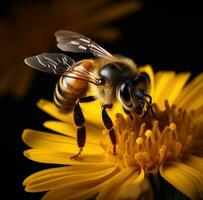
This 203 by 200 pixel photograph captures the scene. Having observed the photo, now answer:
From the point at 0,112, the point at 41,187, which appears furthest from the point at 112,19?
the point at 41,187

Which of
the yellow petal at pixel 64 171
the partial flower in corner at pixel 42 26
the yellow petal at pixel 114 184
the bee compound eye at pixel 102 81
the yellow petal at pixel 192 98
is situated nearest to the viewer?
the yellow petal at pixel 114 184

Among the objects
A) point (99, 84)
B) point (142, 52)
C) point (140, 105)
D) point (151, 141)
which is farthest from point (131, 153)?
point (142, 52)

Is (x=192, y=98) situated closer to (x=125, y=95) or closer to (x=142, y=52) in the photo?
(x=125, y=95)

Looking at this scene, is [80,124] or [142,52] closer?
[80,124]

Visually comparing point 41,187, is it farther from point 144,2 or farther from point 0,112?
point 144,2

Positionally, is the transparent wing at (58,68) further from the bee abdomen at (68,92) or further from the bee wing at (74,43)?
the bee wing at (74,43)

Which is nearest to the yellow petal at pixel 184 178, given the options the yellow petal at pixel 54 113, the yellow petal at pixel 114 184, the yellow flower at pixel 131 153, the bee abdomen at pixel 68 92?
the yellow flower at pixel 131 153
